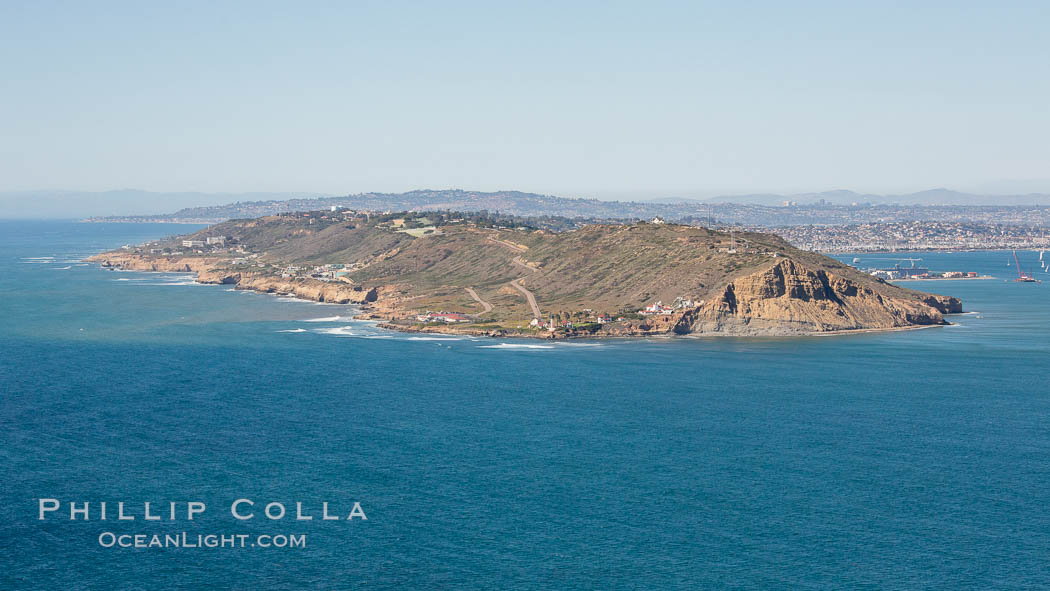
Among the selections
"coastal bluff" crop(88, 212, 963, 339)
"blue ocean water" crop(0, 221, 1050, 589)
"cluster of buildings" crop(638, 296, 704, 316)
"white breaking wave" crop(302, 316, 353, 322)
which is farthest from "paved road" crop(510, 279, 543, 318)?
"blue ocean water" crop(0, 221, 1050, 589)

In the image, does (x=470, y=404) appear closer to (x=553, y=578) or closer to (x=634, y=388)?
(x=634, y=388)

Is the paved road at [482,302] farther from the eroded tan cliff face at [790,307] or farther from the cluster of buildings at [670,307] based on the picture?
the eroded tan cliff face at [790,307]

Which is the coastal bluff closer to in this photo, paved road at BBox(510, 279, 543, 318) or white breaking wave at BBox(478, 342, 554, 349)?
paved road at BBox(510, 279, 543, 318)

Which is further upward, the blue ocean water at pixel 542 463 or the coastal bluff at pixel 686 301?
the coastal bluff at pixel 686 301

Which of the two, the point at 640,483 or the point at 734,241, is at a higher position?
the point at 734,241

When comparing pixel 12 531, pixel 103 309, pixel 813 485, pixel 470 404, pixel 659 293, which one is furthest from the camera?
pixel 103 309

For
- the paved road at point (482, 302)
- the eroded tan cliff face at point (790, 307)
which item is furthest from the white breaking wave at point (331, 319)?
the eroded tan cliff face at point (790, 307)

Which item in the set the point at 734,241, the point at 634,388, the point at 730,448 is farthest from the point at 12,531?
the point at 734,241
